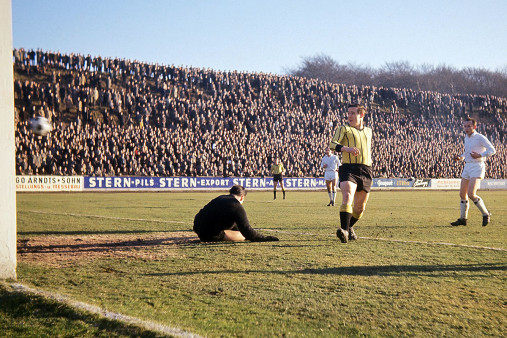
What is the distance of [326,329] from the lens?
360 cm

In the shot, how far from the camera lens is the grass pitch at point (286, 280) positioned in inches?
148

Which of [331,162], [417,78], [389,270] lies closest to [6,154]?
[389,270]

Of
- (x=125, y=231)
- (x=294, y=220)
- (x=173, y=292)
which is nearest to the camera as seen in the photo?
(x=173, y=292)

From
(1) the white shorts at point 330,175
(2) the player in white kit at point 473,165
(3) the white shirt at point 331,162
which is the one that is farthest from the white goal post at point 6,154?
(3) the white shirt at point 331,162

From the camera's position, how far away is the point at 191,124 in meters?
38.3

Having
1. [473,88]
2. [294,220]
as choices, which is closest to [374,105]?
[294,220]

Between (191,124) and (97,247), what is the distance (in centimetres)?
3098

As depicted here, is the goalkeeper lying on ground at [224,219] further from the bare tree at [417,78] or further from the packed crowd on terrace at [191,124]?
the bare tree at [417,78]

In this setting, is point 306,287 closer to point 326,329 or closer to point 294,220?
point 326,329

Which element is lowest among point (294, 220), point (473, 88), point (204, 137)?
point (294, 220)

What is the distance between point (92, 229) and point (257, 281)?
5.87 metres

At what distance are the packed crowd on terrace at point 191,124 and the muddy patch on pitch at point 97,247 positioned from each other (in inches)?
884

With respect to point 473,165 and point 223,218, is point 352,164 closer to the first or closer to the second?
point 223,218

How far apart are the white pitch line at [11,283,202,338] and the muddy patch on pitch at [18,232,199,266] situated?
1980mm
